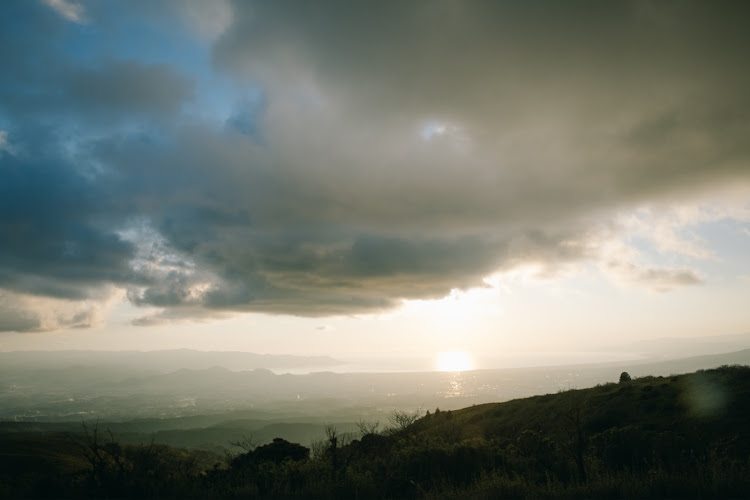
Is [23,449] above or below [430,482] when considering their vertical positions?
below

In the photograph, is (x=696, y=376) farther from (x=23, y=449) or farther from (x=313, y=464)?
(x=23, y=449)

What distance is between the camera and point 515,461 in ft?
65.8

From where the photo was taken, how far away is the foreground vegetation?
1208 cm

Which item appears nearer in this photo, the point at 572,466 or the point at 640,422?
the point at 572,466

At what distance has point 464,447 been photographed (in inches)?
836

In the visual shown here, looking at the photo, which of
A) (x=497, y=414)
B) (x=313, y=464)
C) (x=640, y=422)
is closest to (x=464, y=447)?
(x=313, y=464)

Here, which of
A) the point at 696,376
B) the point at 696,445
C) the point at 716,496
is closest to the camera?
the point at 716,496

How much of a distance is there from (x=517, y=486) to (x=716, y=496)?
4.75 metres

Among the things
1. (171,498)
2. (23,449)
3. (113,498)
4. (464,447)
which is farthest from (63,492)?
(23,449)

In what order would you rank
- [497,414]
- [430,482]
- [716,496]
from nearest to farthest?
1. [716,496]
2. [430,482]
3. [497,414]

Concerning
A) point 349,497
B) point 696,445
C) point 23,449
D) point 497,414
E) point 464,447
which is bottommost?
point 23,449

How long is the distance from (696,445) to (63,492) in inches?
1354

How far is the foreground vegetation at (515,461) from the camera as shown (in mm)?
12078

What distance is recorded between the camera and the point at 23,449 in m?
92.2
